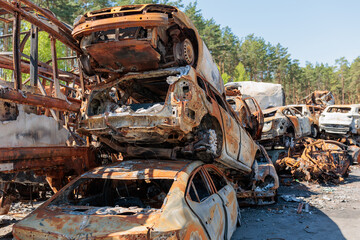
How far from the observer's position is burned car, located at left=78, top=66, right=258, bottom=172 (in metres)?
4.21

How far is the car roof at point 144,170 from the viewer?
3.41 meters

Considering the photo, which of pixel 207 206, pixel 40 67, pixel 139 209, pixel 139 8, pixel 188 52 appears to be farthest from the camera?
pixel 40 67

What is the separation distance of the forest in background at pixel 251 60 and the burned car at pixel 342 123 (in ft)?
58.8

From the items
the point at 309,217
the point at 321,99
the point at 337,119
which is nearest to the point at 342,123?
the point at 337,119

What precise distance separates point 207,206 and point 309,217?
3.88m

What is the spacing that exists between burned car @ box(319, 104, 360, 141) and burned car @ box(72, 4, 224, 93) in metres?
12.3

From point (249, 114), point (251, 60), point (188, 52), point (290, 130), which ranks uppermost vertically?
point (251, 60)

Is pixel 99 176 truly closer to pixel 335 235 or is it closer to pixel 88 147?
pixel 88 147

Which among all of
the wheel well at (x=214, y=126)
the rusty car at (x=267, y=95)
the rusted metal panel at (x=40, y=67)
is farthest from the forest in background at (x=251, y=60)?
the wheel well at (x=214, y=126)

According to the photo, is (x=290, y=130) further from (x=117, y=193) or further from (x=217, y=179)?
(x=117, y=193)

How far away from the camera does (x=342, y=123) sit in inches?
572

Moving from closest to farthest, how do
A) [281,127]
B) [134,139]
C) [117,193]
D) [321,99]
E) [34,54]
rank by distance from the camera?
[117,193], [134,139], [34,54], [281,127], [321,99]

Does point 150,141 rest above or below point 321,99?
below

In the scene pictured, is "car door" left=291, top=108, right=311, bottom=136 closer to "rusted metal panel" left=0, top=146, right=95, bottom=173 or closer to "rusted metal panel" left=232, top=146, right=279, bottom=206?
"rusted metal panel" left=232, top=146, right=279, bottom=206
